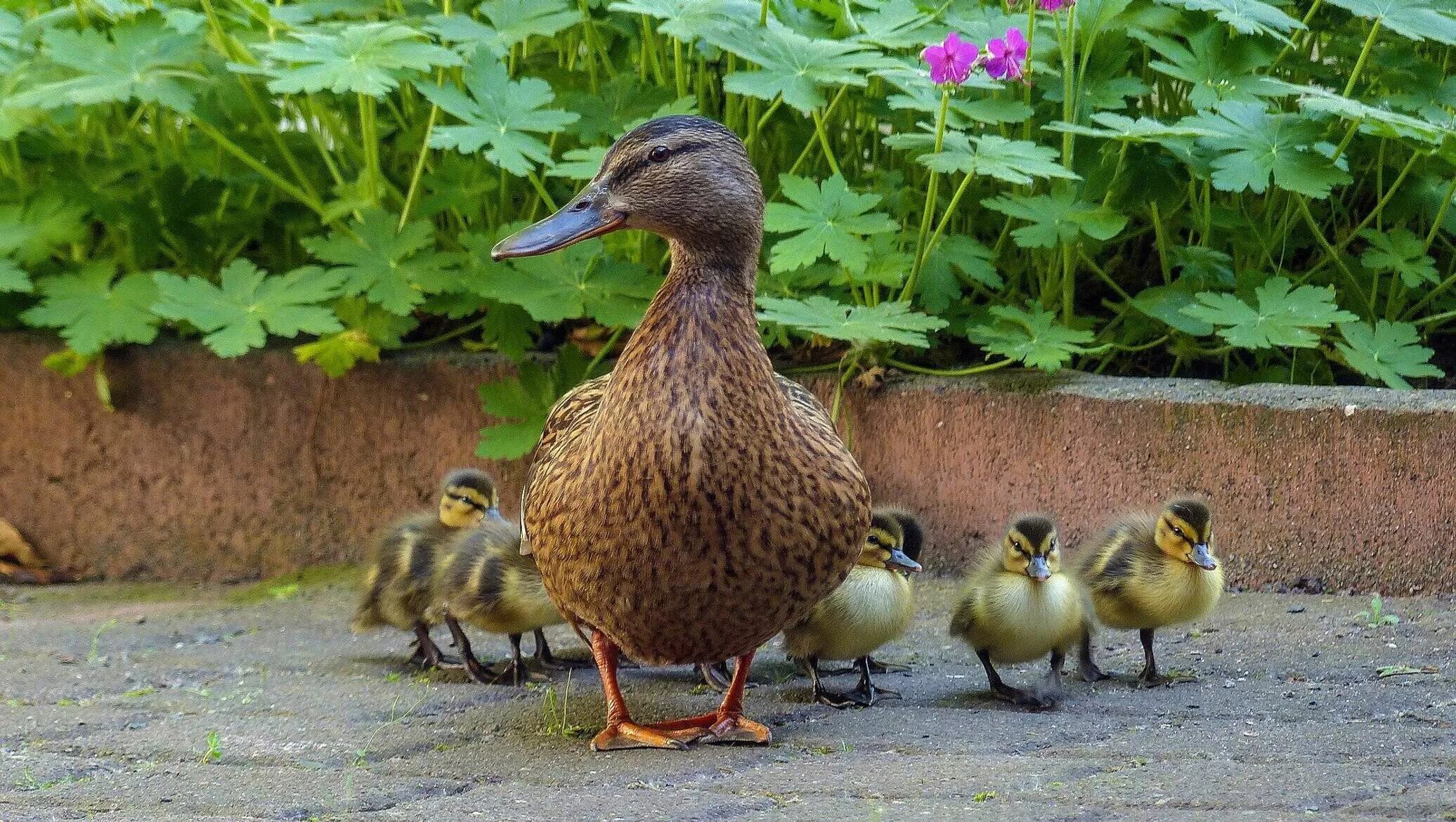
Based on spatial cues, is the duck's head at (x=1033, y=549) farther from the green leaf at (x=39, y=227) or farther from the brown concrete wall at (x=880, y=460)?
the green leaf at (x=39, y=227)

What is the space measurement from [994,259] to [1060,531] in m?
0.92

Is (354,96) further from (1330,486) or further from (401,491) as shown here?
(1330,486)

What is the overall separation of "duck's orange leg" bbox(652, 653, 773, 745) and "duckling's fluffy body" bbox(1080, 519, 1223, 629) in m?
1.05

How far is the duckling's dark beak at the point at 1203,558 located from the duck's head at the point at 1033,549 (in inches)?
13.5

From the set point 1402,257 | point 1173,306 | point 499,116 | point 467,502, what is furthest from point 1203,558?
point 499,116

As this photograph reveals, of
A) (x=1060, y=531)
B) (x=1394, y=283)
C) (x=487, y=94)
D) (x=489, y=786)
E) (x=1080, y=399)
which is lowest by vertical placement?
(x=489, y=786)

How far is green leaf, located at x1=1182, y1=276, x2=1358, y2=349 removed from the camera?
4.68 meters

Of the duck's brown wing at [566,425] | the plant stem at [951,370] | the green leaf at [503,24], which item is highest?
the green leaf at [503,24]

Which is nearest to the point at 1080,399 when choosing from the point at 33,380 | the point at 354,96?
the point at 354,96

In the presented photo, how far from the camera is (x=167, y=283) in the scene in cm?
551

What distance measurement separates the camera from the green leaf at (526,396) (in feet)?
17.4

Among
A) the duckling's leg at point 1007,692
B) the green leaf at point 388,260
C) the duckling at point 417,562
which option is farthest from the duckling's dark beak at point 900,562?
the green leaf at point 388,260

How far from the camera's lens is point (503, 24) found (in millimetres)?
5359

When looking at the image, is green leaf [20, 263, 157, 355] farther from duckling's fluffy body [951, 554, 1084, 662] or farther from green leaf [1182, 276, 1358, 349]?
green leaf [1182, 276, 1358, 349]
